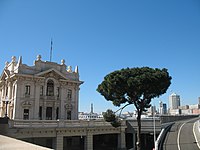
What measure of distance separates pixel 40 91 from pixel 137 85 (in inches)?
659

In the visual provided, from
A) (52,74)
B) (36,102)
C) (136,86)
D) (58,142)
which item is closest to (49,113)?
(36,102)

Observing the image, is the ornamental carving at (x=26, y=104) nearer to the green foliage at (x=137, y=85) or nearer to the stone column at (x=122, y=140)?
the green foliage at (x=137, y=85)

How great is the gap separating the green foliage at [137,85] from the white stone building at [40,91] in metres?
9.19

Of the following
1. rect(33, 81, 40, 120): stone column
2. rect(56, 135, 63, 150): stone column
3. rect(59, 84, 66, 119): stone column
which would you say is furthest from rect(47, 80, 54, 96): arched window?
rect(56, 135, 63, 150): stone column

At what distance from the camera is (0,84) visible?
4075cm

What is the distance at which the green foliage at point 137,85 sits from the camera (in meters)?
29.8

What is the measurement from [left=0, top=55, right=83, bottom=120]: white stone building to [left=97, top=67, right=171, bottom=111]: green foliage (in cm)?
919

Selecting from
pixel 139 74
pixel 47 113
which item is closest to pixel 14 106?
pixel 47 113

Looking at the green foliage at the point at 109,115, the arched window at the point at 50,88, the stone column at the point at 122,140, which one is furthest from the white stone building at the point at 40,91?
the stone column at the point at 122,140

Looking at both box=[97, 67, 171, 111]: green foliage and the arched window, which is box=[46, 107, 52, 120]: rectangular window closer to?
the arched window

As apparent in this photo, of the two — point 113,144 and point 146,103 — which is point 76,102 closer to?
point 113,144

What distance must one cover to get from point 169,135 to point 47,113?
20.4 m

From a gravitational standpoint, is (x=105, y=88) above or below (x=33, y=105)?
above

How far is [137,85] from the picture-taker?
97.4ft
